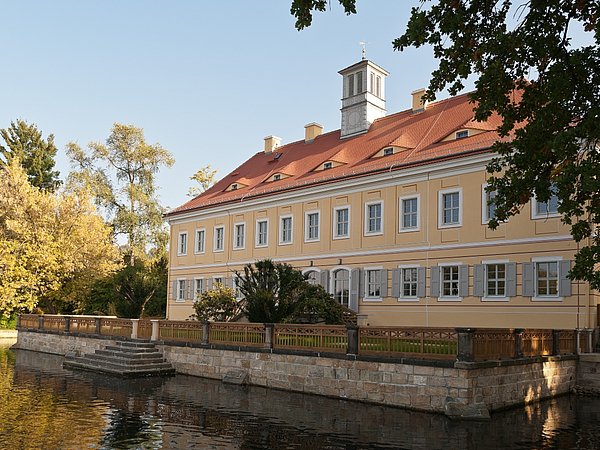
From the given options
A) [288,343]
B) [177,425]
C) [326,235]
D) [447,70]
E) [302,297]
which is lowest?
[177,425]

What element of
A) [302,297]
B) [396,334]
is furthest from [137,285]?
[396,334]

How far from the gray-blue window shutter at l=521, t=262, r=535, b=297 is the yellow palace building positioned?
39 millimetres

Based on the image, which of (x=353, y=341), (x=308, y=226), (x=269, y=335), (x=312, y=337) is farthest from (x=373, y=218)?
(x=353, y=341)

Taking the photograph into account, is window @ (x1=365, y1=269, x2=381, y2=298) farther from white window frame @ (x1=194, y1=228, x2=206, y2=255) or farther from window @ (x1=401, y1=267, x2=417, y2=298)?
white window frame @ (x1=194, y1=228, x2=206, y2=255)

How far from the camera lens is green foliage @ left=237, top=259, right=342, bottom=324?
20.8m

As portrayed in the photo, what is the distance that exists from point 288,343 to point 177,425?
607 centimetres

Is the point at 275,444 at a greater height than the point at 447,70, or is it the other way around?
the point at 447,70

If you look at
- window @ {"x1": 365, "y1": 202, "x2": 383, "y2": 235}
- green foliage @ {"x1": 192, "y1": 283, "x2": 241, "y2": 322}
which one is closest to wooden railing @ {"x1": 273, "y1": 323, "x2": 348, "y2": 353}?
green foliage @ {"x1": 192, "y1": 283, "x2": 241, "y2": 322}

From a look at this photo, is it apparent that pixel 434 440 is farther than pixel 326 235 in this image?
No

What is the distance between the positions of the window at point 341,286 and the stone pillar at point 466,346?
42.4 feet

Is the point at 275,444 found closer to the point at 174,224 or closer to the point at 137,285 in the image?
the point at 137,285

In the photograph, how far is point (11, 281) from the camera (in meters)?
34.2

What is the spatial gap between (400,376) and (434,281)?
943 cm

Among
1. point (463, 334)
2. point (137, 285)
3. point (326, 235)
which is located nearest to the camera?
point (463, 334)
